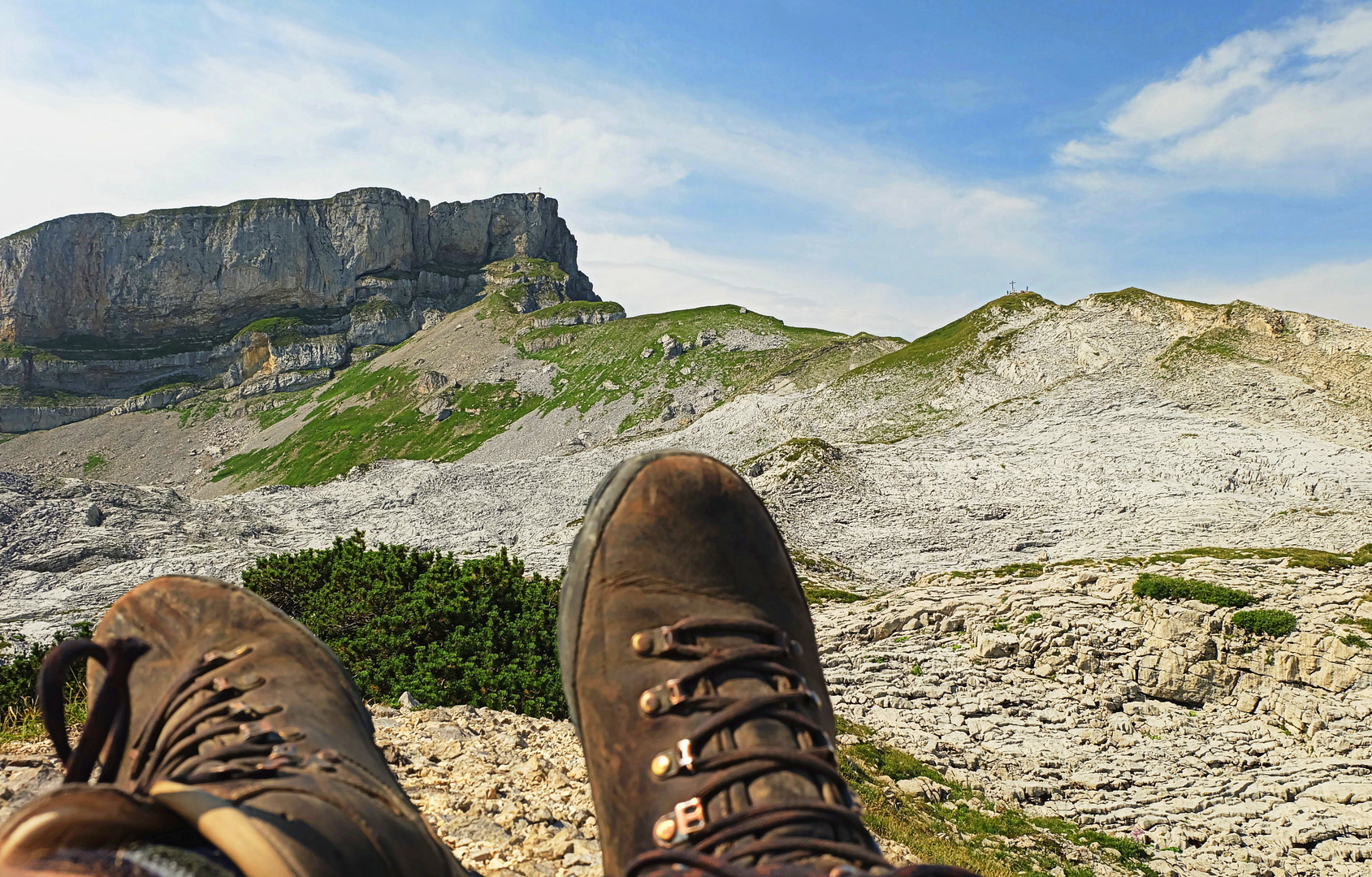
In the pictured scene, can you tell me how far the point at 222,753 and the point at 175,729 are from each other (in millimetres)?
292

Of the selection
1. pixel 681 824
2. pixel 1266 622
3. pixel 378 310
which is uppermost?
pixel 378 310

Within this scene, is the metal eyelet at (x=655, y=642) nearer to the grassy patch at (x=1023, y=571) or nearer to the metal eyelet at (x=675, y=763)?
the metal eyelet at (x=675, y=763)

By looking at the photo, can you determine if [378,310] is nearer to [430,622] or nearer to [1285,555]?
[430,622]

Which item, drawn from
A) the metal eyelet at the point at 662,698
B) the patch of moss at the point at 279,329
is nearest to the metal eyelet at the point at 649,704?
the metal eyelet at the point at 662,698

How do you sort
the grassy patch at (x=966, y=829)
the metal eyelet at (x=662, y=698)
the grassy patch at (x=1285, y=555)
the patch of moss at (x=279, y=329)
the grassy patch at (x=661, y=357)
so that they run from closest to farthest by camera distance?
the metal eyelet at (x=662, y=698), the grassy patch at (x=966, y=829), the grassy patch at (x=1285, y=555), the grassy patch at (x=661, y=357), the patch of moss at (x=279, y=329)

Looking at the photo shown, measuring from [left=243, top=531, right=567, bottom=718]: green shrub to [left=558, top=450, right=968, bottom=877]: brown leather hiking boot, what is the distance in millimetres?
3116

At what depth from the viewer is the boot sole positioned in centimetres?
248

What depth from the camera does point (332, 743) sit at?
6.73 feet

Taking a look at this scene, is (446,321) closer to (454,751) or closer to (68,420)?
(68,420)

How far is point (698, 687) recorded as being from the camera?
2.27 meters

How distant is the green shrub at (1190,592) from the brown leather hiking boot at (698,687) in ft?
36.7

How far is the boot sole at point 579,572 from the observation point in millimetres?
2480

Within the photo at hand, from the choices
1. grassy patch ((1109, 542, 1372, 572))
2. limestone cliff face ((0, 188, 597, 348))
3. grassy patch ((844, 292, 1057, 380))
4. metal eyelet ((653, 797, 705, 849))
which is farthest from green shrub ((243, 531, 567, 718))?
limestone cliff face ((0, 188, 597, 348))

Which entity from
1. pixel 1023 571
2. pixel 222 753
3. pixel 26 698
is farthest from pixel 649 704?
pixel 1023 571
